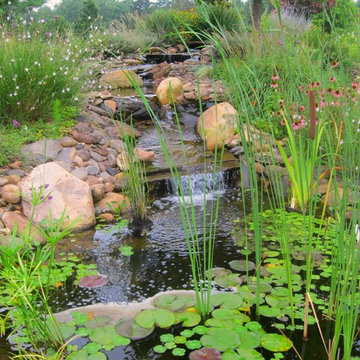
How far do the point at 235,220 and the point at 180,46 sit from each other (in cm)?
949

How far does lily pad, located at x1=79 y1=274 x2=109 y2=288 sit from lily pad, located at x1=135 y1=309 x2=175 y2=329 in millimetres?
573

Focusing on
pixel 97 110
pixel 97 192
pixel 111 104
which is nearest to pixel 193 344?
pixel 97 192

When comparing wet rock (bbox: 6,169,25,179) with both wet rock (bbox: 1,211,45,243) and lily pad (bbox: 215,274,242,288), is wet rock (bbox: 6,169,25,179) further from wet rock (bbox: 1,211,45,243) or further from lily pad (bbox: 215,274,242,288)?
lily pad (bbox: 215,274,242,288)

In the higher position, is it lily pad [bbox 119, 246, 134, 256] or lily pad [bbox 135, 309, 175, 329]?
lily pad [bbox 135, 309, 175, 329]

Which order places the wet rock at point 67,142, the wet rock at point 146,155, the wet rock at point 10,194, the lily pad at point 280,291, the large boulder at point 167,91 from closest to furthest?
the lily pad at point 280,291
the wet rock at point 10,194
the wet rock at point 67,142
the wet rock at point 146,155
the large boulder at point 167,91

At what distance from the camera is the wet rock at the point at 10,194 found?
4.12 meters

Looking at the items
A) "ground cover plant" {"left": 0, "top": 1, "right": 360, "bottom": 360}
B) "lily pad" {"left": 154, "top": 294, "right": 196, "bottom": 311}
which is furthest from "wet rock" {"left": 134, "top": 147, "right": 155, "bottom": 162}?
"lily pad" {"left": 154, "top": 294, "right": 196, "bottom": 311}

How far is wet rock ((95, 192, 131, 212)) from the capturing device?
4.46 metres

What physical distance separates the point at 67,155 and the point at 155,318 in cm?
298

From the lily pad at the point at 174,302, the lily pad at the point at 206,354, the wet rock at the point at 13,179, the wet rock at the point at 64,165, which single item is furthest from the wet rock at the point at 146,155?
the lily pad at the point at 206,354

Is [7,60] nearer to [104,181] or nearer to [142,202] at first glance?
[104,181]

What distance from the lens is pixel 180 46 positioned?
1273 cm

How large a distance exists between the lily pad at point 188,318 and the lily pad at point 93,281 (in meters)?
0.69

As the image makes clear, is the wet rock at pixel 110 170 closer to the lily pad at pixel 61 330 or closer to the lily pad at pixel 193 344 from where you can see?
the lily pad at pixel 61 330
